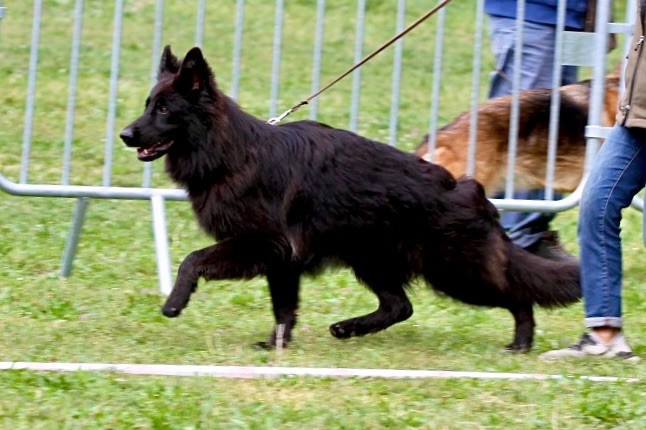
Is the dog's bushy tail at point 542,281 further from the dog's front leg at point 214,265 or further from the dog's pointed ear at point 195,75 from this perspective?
the dog's pointed ear at point 195,75

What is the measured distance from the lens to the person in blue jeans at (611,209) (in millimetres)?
5160

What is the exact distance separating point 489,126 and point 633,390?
2.81m

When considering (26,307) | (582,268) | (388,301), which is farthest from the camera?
(26,307)

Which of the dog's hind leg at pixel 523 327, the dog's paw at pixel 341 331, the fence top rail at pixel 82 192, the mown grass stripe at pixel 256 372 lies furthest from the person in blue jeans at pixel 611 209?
the fence top rail at pixel 82 192

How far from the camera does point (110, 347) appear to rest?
560 centimetres

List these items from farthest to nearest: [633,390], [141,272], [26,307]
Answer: [141,272] → [26,307] → [633,390]

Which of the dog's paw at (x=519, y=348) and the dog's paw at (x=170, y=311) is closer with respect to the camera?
the dog's paw at (x=170, y=311)

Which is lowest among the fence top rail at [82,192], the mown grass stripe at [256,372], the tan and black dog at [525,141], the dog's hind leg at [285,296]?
the mown grass stripe at [256,372]

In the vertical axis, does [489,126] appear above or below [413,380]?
above

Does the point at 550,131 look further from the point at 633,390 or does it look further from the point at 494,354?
the point at 633,390

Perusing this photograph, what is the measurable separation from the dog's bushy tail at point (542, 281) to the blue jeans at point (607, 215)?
0.36m

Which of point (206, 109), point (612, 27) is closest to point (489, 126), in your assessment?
point (612, 27)

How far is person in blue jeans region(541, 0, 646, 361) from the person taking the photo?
16.9 ft

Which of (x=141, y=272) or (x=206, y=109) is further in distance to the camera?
(x=141, y=272)
